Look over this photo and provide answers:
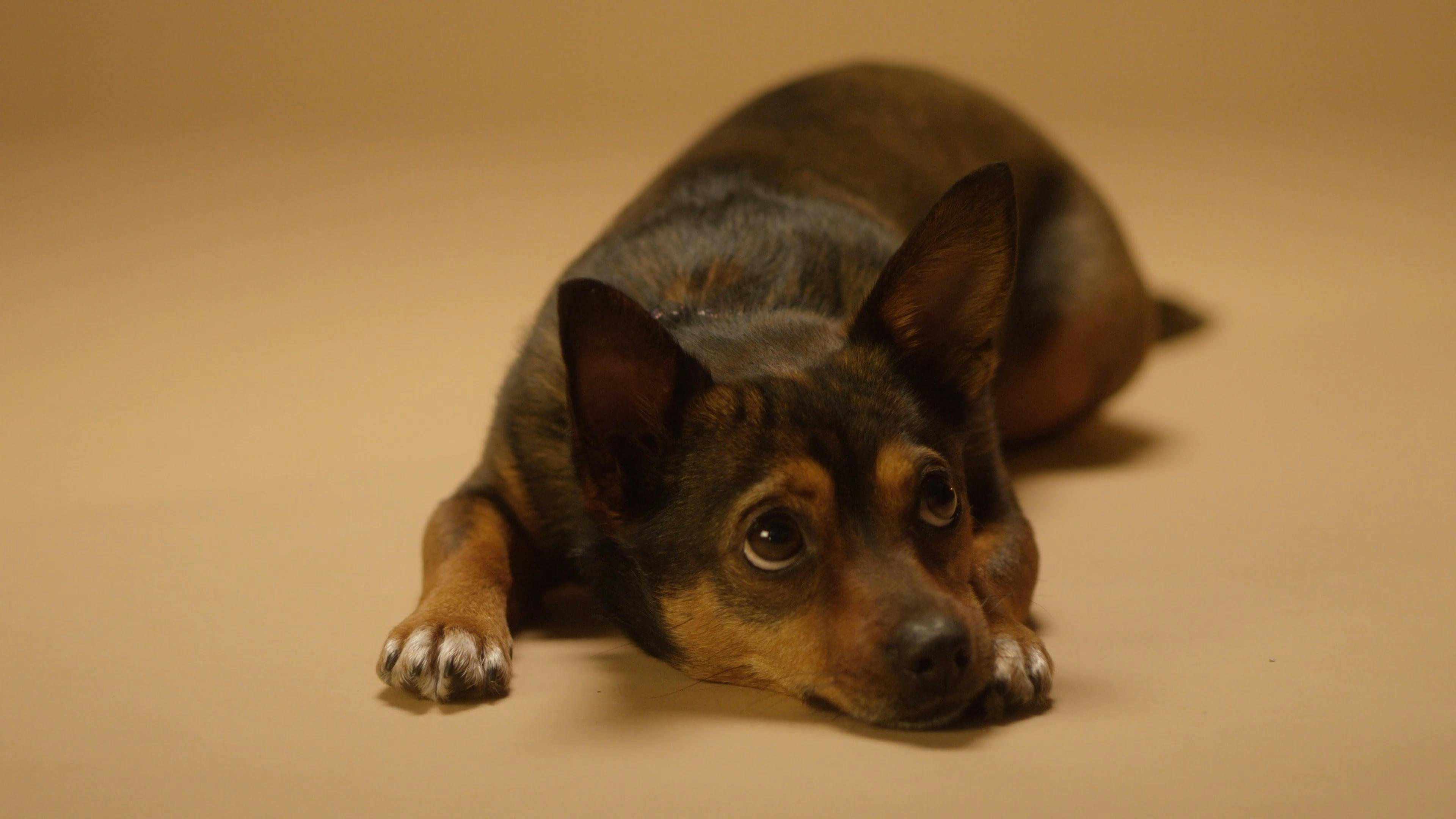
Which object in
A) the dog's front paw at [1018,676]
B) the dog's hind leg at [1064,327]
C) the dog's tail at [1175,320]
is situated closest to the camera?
the dog's front paw at [1018,676]

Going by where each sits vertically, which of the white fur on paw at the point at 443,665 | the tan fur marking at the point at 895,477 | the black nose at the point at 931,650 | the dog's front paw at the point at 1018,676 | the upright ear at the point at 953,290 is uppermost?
the upright ear at the point at 953,290

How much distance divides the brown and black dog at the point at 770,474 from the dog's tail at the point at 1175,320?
332 centimetres

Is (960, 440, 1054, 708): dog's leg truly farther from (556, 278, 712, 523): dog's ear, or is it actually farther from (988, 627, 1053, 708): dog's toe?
(556, 278, 712, 523): dog's ear

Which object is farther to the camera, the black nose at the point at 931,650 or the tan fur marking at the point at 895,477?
the tan fur marking at the point at 895,477

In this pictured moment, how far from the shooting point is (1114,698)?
3.60 metres

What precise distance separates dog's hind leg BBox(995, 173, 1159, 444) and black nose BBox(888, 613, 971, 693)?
2.48 metres

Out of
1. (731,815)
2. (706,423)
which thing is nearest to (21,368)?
(706,423)

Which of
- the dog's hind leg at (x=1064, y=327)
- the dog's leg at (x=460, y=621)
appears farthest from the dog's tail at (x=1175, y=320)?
the dog's leg at (x=460, y=621)

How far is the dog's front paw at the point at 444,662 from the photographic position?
3.67 m

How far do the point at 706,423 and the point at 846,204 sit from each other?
72.4 inches

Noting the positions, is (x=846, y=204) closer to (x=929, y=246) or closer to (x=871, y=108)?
(x=871, y=108)

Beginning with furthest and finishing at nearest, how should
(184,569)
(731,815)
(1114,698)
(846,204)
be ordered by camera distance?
(846,204)
(184,569)
(1114,698)
(731,815)

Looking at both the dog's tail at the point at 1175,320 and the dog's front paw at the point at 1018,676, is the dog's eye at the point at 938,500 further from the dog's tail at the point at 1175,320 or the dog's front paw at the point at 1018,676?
the dog's tail at the point at 1175,320

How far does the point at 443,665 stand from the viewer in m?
3.66
